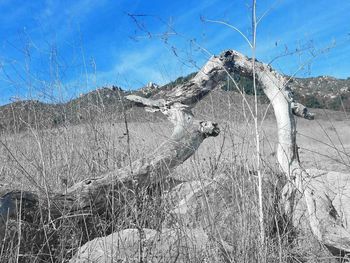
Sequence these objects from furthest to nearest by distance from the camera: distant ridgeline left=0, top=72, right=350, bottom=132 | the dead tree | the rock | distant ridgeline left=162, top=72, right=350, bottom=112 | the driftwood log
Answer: distant ridgeline left=0, top=72, right=350, bottom=132, distant ridgeline left=162, top=72, right=350, bottom=112, the driftwood log, the dead tree, the rock

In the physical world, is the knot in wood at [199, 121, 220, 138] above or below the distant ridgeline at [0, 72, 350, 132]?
below

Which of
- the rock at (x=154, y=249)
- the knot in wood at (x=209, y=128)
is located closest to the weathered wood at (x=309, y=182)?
the knot in wood at (x=209, y=128)

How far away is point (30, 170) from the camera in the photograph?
454cm

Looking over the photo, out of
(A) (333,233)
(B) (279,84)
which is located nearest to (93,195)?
(A) (333,233)

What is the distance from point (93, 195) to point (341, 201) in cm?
200

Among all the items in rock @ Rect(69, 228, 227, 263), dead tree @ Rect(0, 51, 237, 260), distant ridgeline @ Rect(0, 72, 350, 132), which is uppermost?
distant ridgeline @ Rect(0, 72, 350, 132)

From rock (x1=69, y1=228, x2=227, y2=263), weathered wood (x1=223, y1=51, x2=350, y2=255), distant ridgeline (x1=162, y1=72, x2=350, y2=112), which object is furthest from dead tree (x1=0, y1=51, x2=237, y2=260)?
weathered wood (x1=223, y1=51, x2=350, y2=255)

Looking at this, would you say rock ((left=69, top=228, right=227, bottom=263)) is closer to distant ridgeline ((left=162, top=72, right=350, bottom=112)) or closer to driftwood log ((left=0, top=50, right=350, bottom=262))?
driftwood log ((left=0, top=50, right=350, bottom=262))

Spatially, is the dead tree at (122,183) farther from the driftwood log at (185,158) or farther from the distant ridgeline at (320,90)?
the distant ridgeline at (320,90)

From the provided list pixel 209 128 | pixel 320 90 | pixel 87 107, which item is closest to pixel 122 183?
pixel 209 128

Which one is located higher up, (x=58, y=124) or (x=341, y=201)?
(x=58, y=124)

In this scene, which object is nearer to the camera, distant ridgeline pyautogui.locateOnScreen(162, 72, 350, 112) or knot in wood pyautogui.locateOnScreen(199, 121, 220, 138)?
distant ridgeline pyautogui.locateOnScreen(162, 72, 350, 112)

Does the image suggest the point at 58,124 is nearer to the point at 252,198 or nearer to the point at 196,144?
the point at 196,144

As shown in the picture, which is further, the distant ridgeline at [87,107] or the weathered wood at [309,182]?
the distant ridgeline at [87,107]
